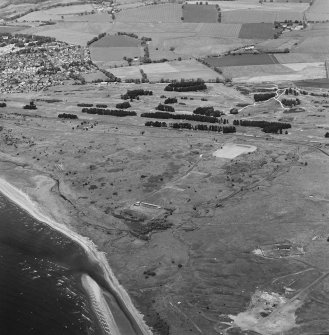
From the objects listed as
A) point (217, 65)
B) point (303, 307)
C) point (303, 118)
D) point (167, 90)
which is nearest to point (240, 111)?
point (303, 118)

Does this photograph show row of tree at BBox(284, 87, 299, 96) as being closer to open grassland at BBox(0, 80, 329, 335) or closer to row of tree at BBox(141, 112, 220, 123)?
open grassland at BBox(0, 80, 329, 335)

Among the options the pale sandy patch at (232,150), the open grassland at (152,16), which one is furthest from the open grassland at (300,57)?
the pale sandy patch at (232,150)

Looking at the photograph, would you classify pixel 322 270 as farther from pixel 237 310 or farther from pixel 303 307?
pixel 237 310

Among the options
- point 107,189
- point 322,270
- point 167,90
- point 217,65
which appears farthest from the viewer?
point 217,65

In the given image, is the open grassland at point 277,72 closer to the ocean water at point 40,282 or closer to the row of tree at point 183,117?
the row of tree at point 183,117

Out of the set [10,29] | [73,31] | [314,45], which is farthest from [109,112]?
[10,29]

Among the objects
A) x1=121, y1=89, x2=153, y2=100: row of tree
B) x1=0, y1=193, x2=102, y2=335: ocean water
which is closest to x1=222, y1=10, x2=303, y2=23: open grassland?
x1=121, y1=89, x2=153, y2=100: row of tree
